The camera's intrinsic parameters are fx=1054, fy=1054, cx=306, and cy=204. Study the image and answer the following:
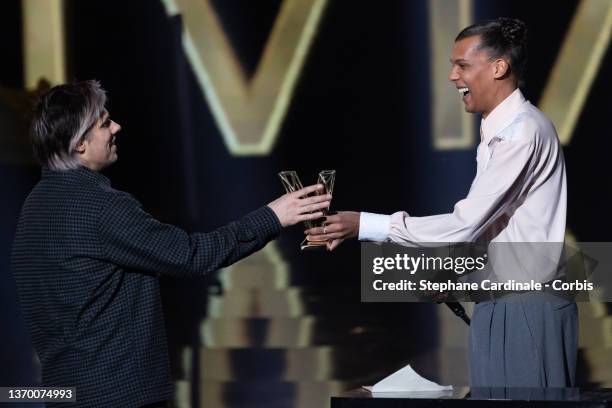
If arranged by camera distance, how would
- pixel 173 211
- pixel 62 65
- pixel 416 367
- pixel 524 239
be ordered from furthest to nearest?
1. pixel 173 211
2. pixel 62 65
3. pixel 416 367
4. pixel 524 239

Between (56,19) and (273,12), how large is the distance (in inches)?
56.6

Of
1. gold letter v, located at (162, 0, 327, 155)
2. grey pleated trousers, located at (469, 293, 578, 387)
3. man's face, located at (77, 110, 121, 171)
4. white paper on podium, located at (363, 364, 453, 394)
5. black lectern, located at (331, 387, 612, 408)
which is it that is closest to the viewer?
black lectern, located at (331, 387, 612, 408)

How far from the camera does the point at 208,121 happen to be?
273 inches

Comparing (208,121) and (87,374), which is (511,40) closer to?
(87,374)

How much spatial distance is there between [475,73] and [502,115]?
12 cm

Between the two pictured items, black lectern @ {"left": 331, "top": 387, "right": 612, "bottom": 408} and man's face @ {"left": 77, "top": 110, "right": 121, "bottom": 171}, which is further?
man's face @ {"left": 77, "top": 110, "right": 121, "bottom": 171}

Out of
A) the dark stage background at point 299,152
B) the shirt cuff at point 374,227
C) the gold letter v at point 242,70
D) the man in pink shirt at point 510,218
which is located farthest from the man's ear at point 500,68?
the gold letter v at point 242,70

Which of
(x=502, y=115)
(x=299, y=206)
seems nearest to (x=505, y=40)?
(x=502, y=115)

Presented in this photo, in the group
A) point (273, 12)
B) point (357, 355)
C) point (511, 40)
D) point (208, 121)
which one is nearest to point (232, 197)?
point (208, 121)

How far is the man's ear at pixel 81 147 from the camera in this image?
6.91 ft

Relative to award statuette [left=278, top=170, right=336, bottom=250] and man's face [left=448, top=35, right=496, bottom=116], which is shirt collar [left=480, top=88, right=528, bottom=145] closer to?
man's face [left=448, top=35, right=496, bottom=116]

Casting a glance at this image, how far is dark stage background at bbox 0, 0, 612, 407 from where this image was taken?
5.41 meters

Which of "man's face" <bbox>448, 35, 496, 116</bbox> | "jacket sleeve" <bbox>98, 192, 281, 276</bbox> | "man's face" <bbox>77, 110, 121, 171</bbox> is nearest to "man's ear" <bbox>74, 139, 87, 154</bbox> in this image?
"man's face" <bbox>77, 110, 121, 171</bbox>

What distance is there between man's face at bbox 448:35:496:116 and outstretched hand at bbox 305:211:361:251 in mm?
380
